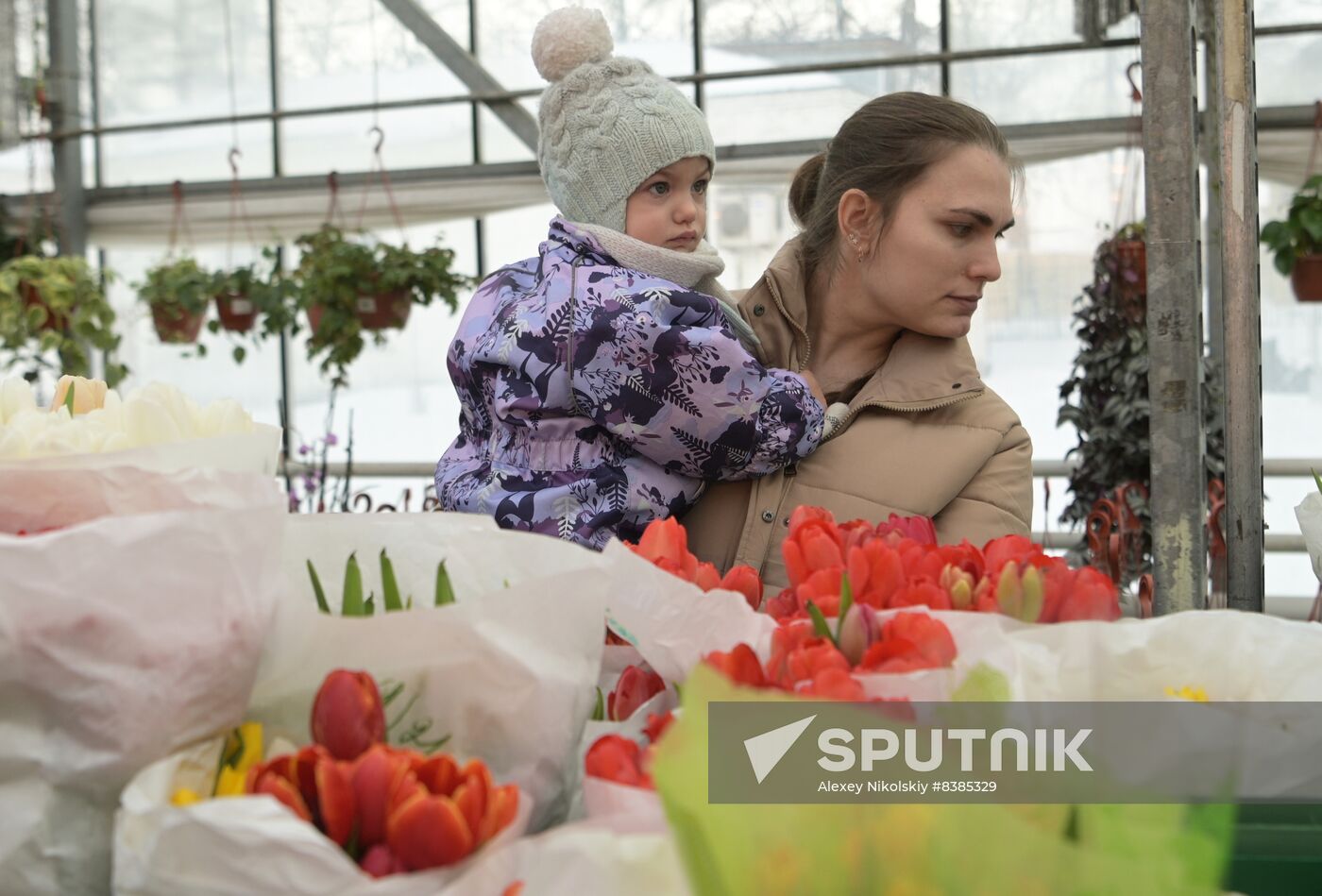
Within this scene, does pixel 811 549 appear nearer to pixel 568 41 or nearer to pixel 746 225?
pixel 568 41

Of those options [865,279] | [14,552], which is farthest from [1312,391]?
[14,552]

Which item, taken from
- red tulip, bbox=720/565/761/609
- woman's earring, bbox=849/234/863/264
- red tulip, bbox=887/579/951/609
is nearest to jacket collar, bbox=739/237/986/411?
woman's earring, bbox=849/234/863/264

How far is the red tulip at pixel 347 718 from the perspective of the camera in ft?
2.04

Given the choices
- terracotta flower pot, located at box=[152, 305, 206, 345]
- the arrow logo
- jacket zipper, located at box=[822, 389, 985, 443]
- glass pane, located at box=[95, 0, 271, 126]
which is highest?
glass pane, located at box=[95, 0, 271, 126]

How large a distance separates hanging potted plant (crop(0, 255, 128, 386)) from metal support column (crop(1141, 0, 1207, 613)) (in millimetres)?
5460

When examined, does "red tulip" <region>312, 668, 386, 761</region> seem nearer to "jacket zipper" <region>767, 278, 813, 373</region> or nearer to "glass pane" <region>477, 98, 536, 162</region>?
"jacket zipper" <region>767, 278, 813, 373</region>

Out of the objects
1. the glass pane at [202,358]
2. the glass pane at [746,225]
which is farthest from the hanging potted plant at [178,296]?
the glass pane at [746,225]

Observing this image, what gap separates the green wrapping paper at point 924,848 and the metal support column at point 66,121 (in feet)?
26.0

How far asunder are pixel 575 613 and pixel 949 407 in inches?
41.6

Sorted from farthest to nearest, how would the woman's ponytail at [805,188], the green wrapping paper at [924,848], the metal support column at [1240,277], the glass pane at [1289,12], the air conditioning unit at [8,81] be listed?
the glass pane at [1289,12] → the air conditioning unit at [8,81] → the woman's ponytail at [805,188] → the metal support column at [1240,277] → the green wrapping paper at [924,848]

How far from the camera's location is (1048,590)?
801 mm

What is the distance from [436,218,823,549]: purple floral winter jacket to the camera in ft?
4.94

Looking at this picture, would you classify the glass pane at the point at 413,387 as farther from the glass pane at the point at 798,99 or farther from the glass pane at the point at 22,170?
the glass pane at the point at 22,170

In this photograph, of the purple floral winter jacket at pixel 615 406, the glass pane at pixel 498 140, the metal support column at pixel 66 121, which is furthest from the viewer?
the metal support column at pixel 66 121
